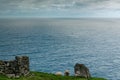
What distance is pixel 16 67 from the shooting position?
163ft

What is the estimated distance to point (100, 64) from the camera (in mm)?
119250

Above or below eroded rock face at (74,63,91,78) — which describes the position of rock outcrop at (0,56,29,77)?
above

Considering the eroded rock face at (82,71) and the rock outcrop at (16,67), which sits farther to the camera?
the eroded rock face at (82,71)

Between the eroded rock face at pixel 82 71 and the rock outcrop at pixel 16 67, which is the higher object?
the rock outcrop at pixel 16 67

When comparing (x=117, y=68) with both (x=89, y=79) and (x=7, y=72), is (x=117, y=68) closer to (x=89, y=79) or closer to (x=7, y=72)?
(x=89, y=79)

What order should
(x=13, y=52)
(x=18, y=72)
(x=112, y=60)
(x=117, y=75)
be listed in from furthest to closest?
1. (x=13, y=52)
2. (x=112, y=60)
3. (x=117, y=75)
4. (x=18, y=72)

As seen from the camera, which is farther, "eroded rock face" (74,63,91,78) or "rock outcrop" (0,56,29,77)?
"eroded rock face" (74,63,91,78)

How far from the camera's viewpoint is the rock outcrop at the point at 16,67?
49.4m

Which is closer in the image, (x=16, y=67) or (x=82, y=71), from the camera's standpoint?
(x=16, y=67)

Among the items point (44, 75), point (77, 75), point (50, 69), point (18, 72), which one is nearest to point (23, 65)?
point (18, 72)

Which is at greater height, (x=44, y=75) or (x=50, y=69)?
(x=44, y=75)

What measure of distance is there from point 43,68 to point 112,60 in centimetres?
4079

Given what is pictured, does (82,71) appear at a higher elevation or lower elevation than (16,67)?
lower

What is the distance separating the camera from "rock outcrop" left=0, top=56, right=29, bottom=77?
49375 mm
